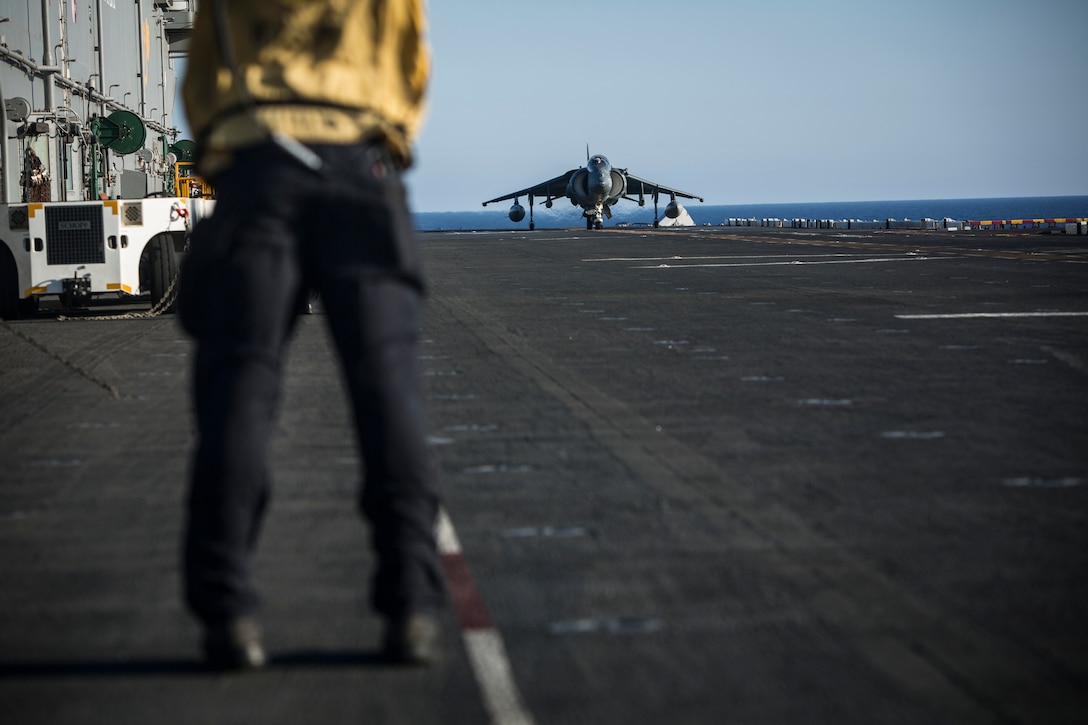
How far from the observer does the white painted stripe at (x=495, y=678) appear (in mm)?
3203

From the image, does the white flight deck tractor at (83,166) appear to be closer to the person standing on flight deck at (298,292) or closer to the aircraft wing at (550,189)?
the person standing on flight deck at (298,292)

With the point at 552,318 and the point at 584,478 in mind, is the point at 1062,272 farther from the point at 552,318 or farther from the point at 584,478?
the point at 584,478

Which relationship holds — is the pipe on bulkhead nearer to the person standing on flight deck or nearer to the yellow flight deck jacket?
the yellow flight deck jacket

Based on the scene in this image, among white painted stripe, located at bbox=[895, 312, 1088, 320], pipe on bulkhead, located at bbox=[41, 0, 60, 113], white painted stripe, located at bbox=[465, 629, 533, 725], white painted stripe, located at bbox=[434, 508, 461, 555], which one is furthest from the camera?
pipe on bulkhead, located at bbox=[41, 0, 60, 113]

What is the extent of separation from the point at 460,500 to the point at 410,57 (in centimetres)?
234

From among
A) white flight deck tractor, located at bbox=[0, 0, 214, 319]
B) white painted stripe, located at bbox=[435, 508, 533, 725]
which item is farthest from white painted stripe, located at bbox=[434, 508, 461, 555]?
white flight deck tractor, located at bbox=[0, 0, 214, 319]

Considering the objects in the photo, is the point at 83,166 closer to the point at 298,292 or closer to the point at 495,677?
the point at 298,292

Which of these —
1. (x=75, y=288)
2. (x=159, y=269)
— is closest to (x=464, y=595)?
(x=75, y=288)

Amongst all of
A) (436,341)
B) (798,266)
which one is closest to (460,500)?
(436,341)

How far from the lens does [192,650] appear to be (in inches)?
147

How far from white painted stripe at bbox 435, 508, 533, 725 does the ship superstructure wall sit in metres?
13.2

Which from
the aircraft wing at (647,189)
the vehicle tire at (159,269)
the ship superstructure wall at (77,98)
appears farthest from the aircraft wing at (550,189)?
the vehicle tire at (159,269)

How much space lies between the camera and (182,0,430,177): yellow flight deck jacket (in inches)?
143

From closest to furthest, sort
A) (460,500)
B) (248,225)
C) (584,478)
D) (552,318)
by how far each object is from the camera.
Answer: (248,225), (460,500), (584,478), (552,318)
